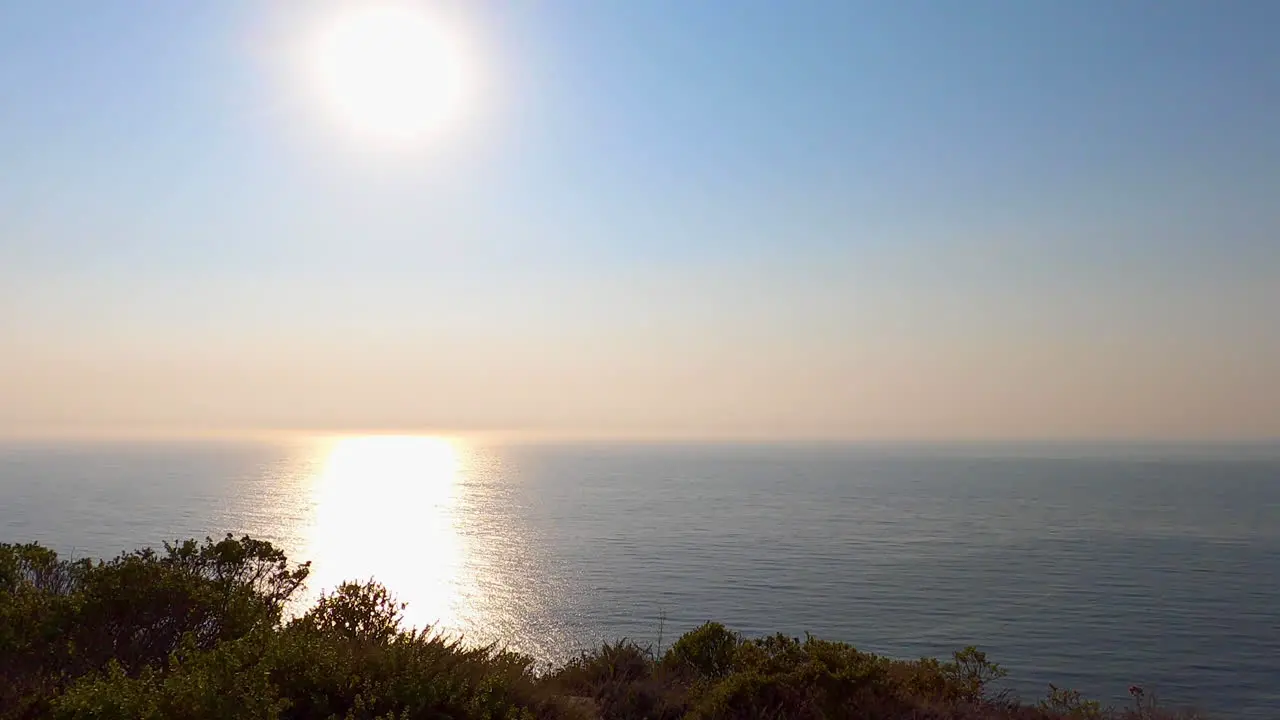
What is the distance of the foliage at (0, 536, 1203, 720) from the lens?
994 centimetres

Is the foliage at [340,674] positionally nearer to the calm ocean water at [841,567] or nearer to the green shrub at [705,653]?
the green shrub at [705,653]

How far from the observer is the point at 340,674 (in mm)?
11016

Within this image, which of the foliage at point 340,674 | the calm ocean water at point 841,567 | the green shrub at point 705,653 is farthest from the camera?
the calm ocean water at point 841,567

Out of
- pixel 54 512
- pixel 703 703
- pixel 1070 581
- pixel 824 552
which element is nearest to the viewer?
pixel 703 703

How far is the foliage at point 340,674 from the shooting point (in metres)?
9.94

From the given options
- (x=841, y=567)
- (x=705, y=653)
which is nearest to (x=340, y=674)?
(x=705, y=653)

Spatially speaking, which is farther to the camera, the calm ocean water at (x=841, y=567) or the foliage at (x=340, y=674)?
the calm ocean water at (x=841, y=567)

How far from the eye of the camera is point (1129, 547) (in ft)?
317

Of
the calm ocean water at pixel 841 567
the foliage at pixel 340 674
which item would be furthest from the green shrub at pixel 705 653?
the calm ocean water at pixel 841 567

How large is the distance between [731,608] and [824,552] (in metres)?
33.1

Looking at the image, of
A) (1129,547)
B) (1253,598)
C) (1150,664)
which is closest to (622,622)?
(1150,664)

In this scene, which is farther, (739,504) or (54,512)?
(739,504)

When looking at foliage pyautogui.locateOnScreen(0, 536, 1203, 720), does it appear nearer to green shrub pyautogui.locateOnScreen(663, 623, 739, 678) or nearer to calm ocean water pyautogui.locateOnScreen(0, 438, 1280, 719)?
green shrub pyautogui.locateOnScreen(663, 623, 739, 678)

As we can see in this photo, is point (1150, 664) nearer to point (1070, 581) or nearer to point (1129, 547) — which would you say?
point (1070, 581)
